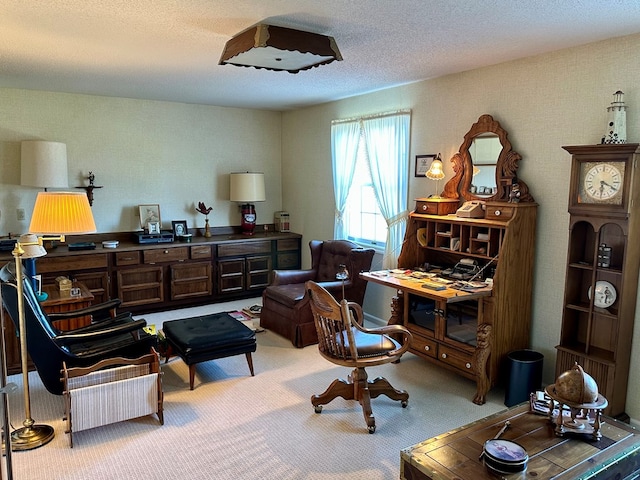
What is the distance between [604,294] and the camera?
2924 mm

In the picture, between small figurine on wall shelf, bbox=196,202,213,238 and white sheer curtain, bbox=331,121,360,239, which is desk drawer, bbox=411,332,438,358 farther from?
small figurine on wall shelf, bbox=196,202,213,238

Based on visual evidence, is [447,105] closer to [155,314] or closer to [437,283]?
[437,283]

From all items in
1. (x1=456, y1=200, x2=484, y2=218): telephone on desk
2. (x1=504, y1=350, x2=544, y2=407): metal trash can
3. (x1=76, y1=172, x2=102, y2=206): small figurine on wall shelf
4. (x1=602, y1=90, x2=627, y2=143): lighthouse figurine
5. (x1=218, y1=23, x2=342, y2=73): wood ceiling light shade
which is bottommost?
(x1=504, y1=350, x2=544, y2=407): metal trash can

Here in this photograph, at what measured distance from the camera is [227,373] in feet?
12.5

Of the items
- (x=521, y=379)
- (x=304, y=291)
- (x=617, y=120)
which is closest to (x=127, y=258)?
(x=304, y=291)

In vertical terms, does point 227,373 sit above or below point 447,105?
below

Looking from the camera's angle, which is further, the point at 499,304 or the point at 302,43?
the point at 499,304

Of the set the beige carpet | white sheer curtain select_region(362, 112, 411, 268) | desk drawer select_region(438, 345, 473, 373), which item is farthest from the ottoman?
white sheer curtain select_region(362, 112, 411, 268)

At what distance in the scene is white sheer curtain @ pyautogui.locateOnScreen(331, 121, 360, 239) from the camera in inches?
203

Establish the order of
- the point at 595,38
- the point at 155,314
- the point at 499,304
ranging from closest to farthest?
the point at 595,38 < the point at 499,304 < the point at 155,314

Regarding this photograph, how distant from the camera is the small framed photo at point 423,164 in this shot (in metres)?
4.27

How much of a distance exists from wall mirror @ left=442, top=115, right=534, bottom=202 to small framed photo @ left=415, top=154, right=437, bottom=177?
1.04ft

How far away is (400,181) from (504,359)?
1.95m

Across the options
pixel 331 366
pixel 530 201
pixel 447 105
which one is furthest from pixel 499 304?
pixel 447 105
